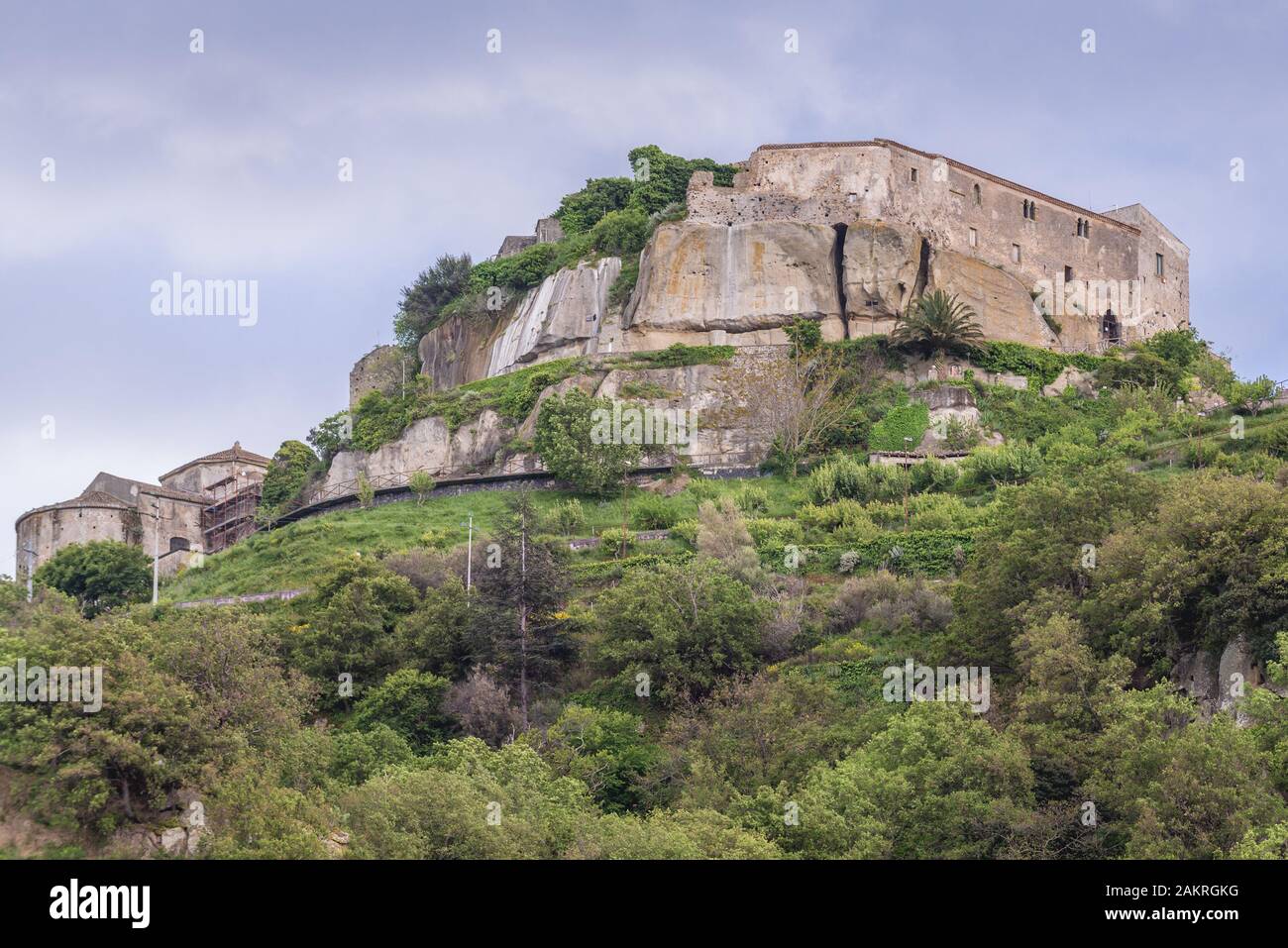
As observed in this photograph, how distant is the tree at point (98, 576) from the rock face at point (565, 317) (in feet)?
62.6

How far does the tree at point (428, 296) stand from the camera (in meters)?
91.1

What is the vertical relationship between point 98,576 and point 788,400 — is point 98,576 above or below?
below

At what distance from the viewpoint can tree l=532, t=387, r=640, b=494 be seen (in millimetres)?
66875

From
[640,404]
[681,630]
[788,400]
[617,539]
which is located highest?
[640,404]

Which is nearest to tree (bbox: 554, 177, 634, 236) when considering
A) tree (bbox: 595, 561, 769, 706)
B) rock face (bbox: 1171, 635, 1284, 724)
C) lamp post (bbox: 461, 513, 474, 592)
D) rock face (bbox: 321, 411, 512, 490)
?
rock face (bbox: 321, 411, 512, 490)

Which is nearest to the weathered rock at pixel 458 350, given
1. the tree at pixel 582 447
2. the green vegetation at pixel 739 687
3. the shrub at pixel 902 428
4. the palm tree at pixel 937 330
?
the tree at pixel 582 447

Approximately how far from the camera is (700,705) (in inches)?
1895

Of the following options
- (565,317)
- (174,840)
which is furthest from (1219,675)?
(565,317)

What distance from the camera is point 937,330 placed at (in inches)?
2847

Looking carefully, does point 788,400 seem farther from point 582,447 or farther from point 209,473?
point 209,473

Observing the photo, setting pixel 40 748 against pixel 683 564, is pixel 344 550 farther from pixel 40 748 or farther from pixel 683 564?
pixel 40 748

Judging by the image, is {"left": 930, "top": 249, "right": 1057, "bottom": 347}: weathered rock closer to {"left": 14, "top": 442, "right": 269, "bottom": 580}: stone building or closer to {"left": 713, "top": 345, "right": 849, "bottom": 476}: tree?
{"left": 713, "top": 345, "right": 849, "bottom": 476}: tree

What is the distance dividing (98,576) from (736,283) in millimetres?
26065
